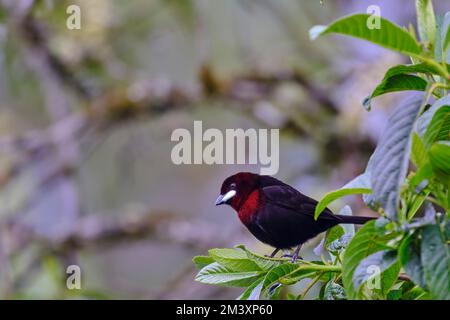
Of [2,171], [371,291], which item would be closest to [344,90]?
[2,171]

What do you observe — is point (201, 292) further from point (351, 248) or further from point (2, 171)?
point (351, 248)

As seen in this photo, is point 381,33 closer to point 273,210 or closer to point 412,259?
point 412,259

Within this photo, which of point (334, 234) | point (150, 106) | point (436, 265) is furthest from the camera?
point (150, 106)

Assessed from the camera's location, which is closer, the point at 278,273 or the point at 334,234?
the point at 278,273

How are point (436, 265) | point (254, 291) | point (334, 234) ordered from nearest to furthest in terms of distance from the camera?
point (436, 265), point (254, 291), point (334, 234)

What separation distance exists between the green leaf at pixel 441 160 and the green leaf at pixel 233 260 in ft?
0.84

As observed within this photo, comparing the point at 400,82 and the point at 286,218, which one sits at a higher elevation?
the point at 400,82

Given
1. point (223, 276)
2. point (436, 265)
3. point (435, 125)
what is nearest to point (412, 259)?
point (436, 265)

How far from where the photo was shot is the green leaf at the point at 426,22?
2.92 feet

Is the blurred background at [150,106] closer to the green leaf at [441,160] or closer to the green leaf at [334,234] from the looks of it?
the green leaf at [334,234]

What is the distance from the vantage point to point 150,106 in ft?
10.9

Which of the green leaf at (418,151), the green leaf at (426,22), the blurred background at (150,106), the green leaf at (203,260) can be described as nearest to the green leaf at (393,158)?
the green leaf at (418,151)

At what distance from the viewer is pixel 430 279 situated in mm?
746

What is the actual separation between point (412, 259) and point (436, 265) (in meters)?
0.03
